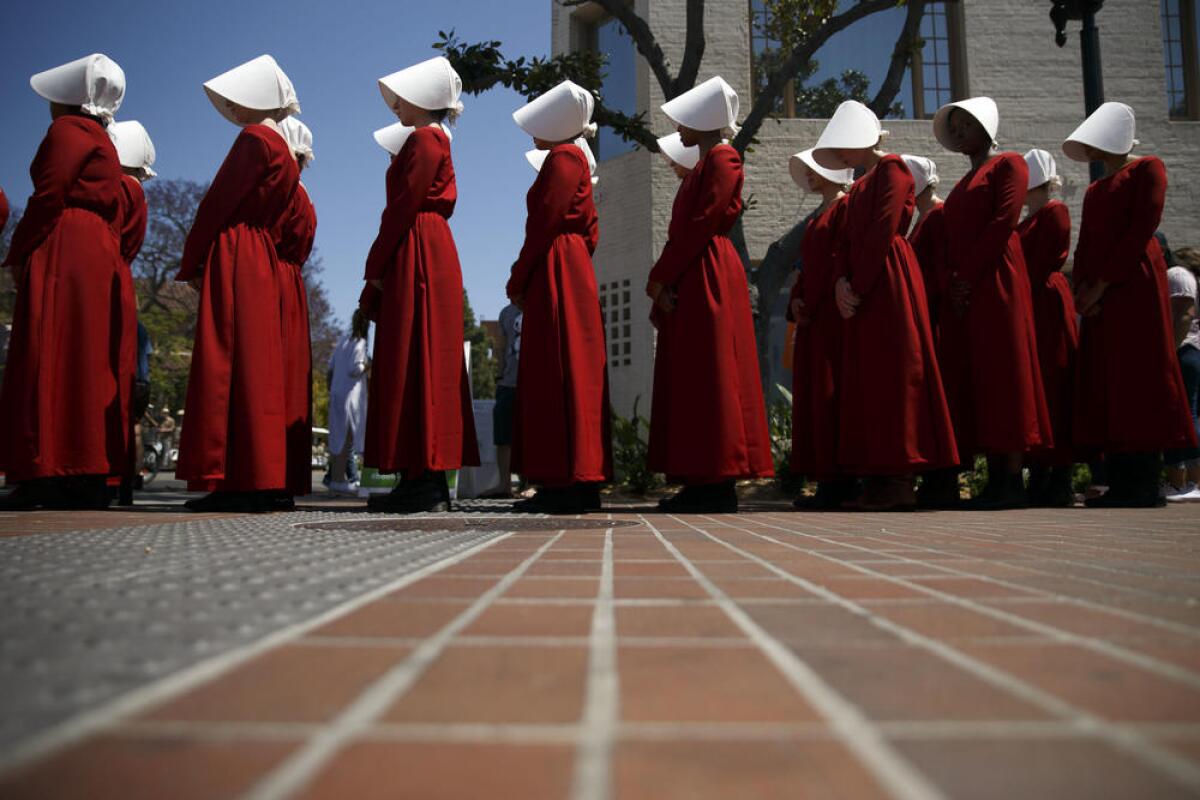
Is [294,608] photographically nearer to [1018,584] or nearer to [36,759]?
[36,759]

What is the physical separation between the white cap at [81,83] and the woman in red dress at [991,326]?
486 cm

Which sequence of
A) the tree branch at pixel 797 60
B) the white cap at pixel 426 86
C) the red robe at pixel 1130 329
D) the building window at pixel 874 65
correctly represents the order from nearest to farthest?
the white cap at pixel 426 86
the red robe at pixel 1130 329
the tree branch at pixel 797 60
the building window at pixel 874 65

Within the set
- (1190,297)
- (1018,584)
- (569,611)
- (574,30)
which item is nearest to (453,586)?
(569,611)

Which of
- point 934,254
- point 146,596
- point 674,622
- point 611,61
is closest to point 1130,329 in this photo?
point 934,254

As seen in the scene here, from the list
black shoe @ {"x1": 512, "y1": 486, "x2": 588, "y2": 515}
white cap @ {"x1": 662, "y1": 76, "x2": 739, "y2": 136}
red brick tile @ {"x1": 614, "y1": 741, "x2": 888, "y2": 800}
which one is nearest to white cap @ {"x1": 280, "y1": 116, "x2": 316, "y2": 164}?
white cap @ {"x1": 662, "y1": 76, "x2": 739, "y2": 136}

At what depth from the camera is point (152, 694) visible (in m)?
0.75

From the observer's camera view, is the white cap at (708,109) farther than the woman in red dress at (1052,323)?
No

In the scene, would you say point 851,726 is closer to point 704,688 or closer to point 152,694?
point 704,688

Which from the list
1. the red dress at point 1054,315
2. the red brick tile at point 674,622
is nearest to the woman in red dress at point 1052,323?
the red dress at point 1054,315

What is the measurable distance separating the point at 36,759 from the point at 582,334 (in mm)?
3745

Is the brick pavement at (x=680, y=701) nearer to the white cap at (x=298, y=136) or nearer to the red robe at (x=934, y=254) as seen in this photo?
the red robe at (x=934, y=254)

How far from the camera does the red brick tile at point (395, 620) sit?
41.1 inches

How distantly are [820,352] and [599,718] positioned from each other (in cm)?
439

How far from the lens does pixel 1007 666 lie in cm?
89
